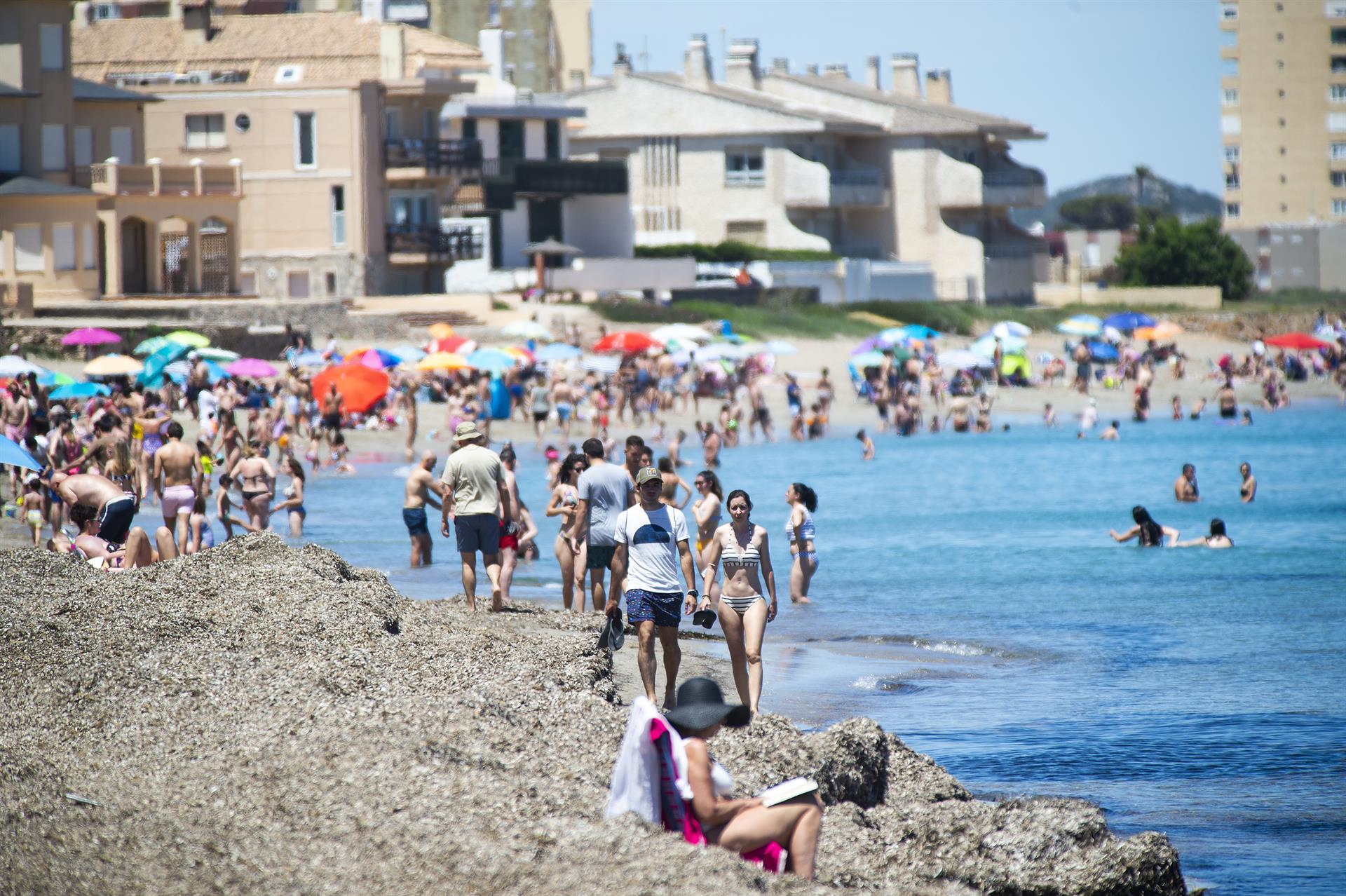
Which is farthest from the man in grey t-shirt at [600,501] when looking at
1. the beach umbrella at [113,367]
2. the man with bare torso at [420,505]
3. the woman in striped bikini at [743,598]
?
the beach umbrella at [113,367]

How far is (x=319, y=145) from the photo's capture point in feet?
149

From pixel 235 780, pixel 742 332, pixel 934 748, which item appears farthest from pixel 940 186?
pixel 235 780

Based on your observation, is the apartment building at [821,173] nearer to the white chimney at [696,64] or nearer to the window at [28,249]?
the white chimney at [696,64]

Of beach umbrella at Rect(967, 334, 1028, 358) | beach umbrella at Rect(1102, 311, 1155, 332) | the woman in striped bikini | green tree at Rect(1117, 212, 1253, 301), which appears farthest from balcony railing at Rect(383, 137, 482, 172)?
the woman in striped bikini

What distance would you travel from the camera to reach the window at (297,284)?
149 ft

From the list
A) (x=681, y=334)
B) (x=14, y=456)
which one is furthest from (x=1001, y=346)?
(x=14, y=456)

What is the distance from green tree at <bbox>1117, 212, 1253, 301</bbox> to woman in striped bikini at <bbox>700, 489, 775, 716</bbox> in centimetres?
6201

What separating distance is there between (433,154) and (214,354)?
17893 mm

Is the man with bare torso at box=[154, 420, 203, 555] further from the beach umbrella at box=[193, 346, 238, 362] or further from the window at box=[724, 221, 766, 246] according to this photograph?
the window at box=[724, 221, 766, 246]

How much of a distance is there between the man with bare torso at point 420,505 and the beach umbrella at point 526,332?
830 inches

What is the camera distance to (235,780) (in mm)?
7246

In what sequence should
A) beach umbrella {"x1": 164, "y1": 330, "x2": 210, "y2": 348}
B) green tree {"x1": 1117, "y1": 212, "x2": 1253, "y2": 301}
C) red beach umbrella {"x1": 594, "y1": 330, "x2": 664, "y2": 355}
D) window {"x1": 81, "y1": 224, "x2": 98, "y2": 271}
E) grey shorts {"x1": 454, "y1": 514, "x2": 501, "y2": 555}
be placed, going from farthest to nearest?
green tree {"x1": 1117, "y1": 212, "x2": 1253, "y2": 301}
window {"x1": 81, "y1": 224, "x2": 98, "y2": 271}
red beach umbrella {"x1": 594, "y1": 330, "x2": 664, "y2": 355}
beach umbrella {"x1": 164, "y1": 330, "x2": 210, "y2": 348}
grey shorts {"x1": 454, "y1": 514, "x2": 501, "y2": 555}

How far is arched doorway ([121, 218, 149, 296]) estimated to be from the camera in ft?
135

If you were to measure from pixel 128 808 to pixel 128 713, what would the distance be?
134cm
